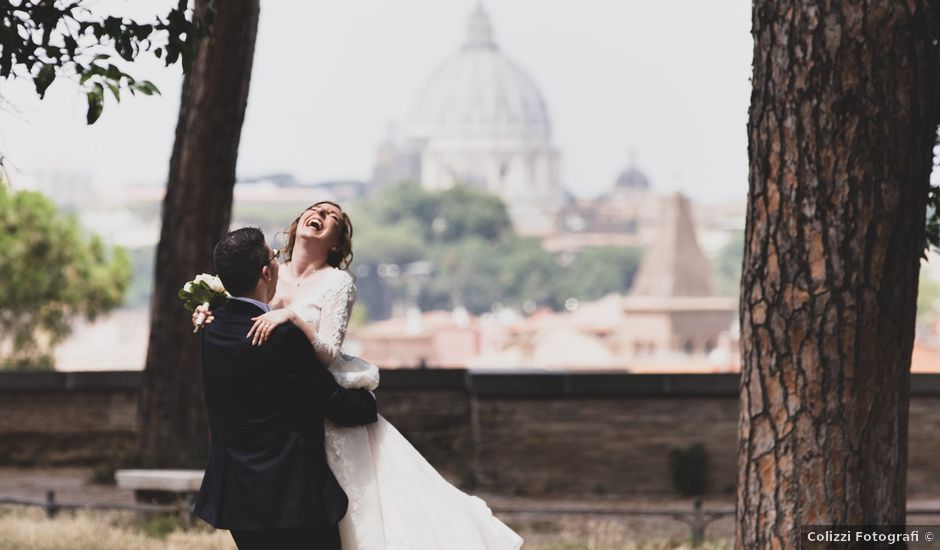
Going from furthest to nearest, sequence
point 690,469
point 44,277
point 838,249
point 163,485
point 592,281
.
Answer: point 592,281
point 44,277
point 690,469
point 163,485
point 838,249

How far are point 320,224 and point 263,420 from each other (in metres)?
0.64

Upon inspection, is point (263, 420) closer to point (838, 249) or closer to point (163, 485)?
point (838, 249)

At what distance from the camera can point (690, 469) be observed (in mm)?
13977

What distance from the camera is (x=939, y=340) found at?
126m

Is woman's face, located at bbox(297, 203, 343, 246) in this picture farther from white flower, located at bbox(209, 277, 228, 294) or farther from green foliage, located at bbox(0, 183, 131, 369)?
green foliage, located at bbox(0, 183, 131, 369)

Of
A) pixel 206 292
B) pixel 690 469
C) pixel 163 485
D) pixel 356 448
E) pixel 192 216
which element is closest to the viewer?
pixel 356 448

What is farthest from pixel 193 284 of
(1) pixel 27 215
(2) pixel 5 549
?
(1) pixel 27 215

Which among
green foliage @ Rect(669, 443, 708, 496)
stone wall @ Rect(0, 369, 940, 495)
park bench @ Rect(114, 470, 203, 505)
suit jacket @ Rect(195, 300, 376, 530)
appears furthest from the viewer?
stone wall @ Rect(0, 369, 940, 495)

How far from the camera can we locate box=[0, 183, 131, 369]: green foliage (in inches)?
1826

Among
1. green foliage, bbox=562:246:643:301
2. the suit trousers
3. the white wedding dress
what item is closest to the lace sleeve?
the white wedding dress

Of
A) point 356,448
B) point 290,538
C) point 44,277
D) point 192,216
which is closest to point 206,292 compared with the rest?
point 356,448

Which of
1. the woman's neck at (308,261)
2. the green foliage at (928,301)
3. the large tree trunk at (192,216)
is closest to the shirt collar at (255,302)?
the woman's neck at (308,261)

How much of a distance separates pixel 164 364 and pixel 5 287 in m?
36.5

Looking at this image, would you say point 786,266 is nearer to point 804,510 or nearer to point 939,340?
point 804,510
